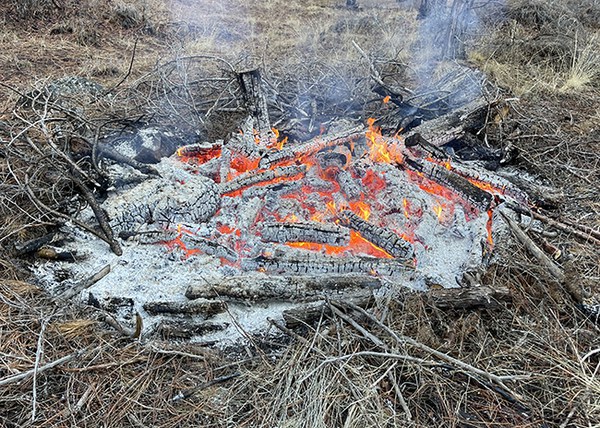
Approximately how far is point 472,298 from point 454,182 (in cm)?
159

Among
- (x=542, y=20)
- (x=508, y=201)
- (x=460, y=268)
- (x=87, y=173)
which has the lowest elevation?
(x=460, y=268)

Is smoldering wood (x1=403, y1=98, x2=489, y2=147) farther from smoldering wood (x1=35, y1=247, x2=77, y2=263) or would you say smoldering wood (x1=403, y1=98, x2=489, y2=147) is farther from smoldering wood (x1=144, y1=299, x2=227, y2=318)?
smoldering wood (x1=35, y1=247, x2=77, y2=263)

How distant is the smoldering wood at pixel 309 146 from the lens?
457cm

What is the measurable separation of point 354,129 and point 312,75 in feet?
6.77

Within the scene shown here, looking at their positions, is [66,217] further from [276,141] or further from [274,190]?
[276,141]

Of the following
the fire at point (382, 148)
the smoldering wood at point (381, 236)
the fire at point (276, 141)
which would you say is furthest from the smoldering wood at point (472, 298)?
the fire at point (276, 141)

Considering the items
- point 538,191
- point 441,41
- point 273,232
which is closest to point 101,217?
point 273,232

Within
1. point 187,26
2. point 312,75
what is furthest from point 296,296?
point 187,26

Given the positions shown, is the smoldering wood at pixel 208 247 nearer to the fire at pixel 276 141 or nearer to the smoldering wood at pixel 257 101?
the fire at pixel 276 141

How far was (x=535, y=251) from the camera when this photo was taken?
347cm

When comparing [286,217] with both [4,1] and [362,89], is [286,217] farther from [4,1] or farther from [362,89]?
[4,1]

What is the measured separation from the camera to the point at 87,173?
4117 mm

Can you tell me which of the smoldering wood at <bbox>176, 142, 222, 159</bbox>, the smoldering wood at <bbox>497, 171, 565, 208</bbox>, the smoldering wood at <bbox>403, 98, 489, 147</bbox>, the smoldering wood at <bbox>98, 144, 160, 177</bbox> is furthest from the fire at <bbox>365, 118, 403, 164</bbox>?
the smoldering wood at <bbox>98, 144, 160, 177</bbox>

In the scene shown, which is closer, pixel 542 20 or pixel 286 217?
pixel 286 217
